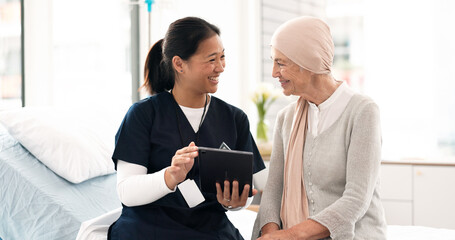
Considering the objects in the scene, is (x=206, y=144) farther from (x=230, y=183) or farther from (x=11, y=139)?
(x=11, y=139)

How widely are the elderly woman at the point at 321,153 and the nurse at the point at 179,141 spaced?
6.7 inches

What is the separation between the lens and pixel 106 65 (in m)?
3.25

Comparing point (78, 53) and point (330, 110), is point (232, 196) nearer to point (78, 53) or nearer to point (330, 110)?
point (330, 110)

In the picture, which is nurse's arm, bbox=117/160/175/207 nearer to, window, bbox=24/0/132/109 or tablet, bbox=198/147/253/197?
tablet, bbox=198/147/253/197

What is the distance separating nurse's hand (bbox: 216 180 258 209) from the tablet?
0.01m

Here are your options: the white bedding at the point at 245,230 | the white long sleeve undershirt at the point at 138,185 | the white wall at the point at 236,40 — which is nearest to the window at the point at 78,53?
the white wall at the point at 236,40

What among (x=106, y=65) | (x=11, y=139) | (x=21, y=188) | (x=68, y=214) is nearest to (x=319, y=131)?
(x=68, y=214)

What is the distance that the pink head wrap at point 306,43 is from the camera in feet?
5.10

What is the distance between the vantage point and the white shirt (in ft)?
5.24

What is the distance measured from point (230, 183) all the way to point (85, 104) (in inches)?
68.3

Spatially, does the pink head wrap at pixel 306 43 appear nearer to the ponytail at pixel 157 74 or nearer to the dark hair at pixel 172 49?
the dark hair at pixel 172 49

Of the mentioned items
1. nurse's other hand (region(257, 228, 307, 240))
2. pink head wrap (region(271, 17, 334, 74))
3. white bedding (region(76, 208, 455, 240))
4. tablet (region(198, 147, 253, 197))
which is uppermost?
pink head wrap (region(271, 17, 334, 74))

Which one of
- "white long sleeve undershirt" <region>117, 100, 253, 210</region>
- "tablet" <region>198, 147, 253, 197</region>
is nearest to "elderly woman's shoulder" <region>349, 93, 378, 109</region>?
"tablet" <region>198, 147, 253, 197</region>

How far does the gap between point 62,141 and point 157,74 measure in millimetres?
478
